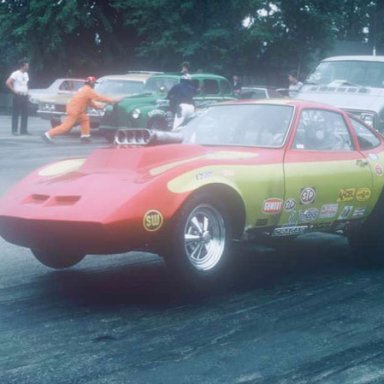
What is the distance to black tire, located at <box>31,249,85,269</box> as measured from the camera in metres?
7.08

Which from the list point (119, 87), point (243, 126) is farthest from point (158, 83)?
point (243, 126)

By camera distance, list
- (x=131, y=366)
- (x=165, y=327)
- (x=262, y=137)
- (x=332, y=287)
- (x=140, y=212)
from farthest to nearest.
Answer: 1. (x=262, y=137)
2. (x=332, y=287)
3. (x=140, y=212)
4. (x=165, y=327)
5. (x=131, y=366)

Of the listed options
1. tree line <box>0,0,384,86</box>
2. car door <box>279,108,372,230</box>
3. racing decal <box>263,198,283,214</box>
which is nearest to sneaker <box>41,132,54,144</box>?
car door <box>279,108,372,230</box>

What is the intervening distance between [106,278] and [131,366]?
2319mm

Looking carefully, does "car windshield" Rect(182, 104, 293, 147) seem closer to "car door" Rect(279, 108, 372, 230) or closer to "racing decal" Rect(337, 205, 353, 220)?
"car door" Rect(279, 108, 372, 230)

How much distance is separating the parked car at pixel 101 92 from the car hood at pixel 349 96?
→ 817 centimetres

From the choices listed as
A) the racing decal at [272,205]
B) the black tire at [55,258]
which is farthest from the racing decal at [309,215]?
the black tire at [55,258]

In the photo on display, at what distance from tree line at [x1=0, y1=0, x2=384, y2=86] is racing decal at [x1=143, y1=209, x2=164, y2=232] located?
102 feet

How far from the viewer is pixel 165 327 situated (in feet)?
18.1

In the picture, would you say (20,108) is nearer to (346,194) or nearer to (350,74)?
(350,74)

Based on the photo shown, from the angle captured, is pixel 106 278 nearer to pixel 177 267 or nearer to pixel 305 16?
pixel 177 267

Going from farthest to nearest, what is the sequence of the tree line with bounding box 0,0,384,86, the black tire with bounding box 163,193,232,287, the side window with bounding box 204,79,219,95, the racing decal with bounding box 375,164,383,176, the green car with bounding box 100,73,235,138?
the tree line with bounding box 0,0,384,86 < the side window with bounding box 204,79,219,95 < the green car with bounding box 100,73,235,138 < the racing decal with bounding box 375,164,383,176 < the black tire with bounding box 163,193,232,287

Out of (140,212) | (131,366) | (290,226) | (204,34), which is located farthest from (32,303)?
(204,34)

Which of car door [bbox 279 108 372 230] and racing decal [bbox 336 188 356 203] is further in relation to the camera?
racing decal [bbox 336 188 356 203]
